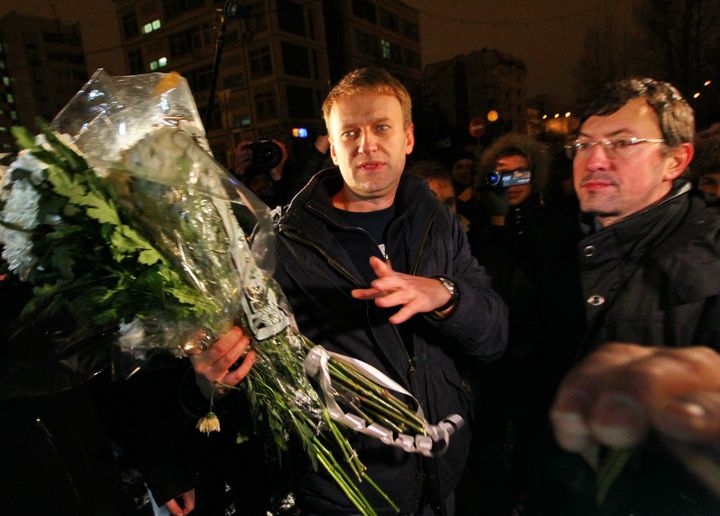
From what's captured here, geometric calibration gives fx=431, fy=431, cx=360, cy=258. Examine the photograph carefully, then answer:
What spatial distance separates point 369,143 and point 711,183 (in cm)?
313

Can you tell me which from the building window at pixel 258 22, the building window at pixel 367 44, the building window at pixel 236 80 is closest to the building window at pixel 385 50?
the building window at pixel 367 44

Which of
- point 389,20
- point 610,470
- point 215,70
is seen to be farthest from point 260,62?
point 610,470

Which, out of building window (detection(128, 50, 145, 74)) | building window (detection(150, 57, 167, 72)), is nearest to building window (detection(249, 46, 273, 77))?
building window (detection(150, 57, 167, 72))

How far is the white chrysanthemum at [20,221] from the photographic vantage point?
1.14 metres

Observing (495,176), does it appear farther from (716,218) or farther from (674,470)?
(674,470)

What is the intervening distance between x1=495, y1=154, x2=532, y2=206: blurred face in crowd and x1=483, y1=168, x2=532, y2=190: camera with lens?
0.03 metres

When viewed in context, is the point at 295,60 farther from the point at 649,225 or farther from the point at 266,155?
the point at 649,225

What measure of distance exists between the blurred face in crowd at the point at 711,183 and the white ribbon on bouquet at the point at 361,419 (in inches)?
130

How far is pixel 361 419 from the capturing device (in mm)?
1568

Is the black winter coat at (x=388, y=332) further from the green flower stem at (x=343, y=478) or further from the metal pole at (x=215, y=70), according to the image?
the metal pole at (x=215, y=70)

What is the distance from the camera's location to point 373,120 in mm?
2133

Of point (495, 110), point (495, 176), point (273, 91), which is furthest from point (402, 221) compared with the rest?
point (273, 91)

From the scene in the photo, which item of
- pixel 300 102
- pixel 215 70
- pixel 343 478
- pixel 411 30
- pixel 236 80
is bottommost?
pixel 343 478

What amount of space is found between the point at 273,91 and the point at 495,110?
34.7 meters
